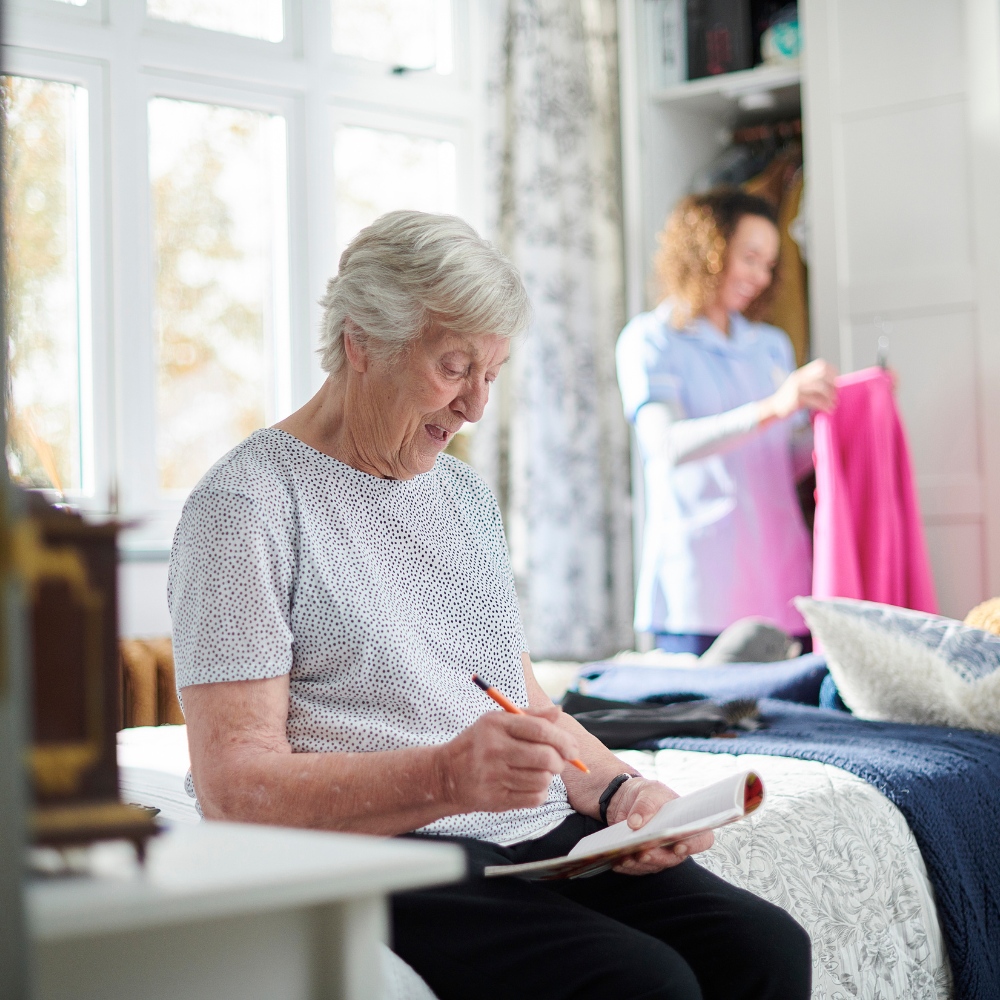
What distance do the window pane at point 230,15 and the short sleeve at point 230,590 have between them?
7.86 feet

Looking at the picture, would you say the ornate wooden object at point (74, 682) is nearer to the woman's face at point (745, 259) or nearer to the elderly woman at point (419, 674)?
the elderly woman at point (419, 674)

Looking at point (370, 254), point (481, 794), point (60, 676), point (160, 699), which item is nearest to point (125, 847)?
point (60, 676)

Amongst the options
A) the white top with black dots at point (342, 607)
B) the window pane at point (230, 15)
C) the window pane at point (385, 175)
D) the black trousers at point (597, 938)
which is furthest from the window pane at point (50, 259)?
the black trousers at point (597, 938)

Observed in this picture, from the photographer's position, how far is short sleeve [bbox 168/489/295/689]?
115cm

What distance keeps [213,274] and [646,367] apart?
1.18 metres

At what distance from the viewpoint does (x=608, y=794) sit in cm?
141

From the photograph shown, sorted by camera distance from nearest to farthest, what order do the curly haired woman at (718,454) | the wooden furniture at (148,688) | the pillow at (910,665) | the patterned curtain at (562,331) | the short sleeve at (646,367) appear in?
the pillow at (910,665) → the wooden furniture at (148,688) → the short sleeve at (646,367) → the curly haired woman at (718,454) → the patterned curtain at (562,331)

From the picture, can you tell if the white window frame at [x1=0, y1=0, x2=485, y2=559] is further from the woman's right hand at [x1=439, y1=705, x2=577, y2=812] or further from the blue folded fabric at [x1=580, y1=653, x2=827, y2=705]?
the woman's right hand at [x1=439, y1=705, x2=577, y2=812]

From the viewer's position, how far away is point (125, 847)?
623mm

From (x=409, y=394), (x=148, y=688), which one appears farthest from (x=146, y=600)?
(x=409, y=394)

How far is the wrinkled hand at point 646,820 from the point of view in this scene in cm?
127

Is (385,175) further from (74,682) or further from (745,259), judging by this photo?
(74,682)

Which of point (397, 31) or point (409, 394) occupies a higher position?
point (397, 31)

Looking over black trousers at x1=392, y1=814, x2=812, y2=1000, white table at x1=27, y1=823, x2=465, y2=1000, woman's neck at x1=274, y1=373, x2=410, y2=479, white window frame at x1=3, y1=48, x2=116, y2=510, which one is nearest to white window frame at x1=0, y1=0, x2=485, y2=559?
white window frame at x1=3, y1=48, x2=116, y2=510
